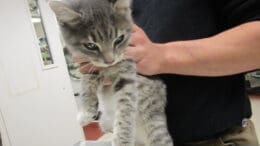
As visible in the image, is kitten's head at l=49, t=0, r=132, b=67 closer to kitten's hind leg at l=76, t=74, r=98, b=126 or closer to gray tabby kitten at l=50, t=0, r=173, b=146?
gray tabby kitten at l=50, t=0, r=173, b=146

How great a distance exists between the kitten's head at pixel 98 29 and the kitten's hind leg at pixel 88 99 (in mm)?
107

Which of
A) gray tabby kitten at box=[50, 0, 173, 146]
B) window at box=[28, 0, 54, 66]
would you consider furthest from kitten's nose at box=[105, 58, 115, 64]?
window at box=[28, 0, 54, 66]

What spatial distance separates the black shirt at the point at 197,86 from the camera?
2.95 feet

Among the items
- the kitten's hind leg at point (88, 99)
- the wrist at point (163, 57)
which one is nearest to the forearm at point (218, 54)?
the wrist at point (163, 57)

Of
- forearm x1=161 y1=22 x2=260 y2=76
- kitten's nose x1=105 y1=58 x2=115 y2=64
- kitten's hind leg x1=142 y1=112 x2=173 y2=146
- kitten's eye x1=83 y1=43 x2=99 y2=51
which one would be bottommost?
kitten's hind leg x1=142 y1=112 x2=173 y2=146

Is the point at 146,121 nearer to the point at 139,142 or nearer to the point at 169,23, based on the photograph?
the point at 139,142

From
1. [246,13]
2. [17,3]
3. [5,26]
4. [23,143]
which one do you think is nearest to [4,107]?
[23,143]

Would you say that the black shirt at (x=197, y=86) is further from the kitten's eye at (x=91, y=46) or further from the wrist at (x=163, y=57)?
the kitten's eye at (x=91, y=46)

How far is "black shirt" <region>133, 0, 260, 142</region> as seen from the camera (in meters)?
0.90

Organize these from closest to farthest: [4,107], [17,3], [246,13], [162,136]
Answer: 1. [246,13]
2. [162,136]
3. [4,107]
4. [17,3]

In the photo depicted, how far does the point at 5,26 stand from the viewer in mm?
2512

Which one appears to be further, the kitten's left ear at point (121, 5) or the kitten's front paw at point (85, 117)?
the kitten's front paw at point (85, 117)

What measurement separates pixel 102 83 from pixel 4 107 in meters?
1.78

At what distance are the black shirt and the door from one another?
1.86 meters
